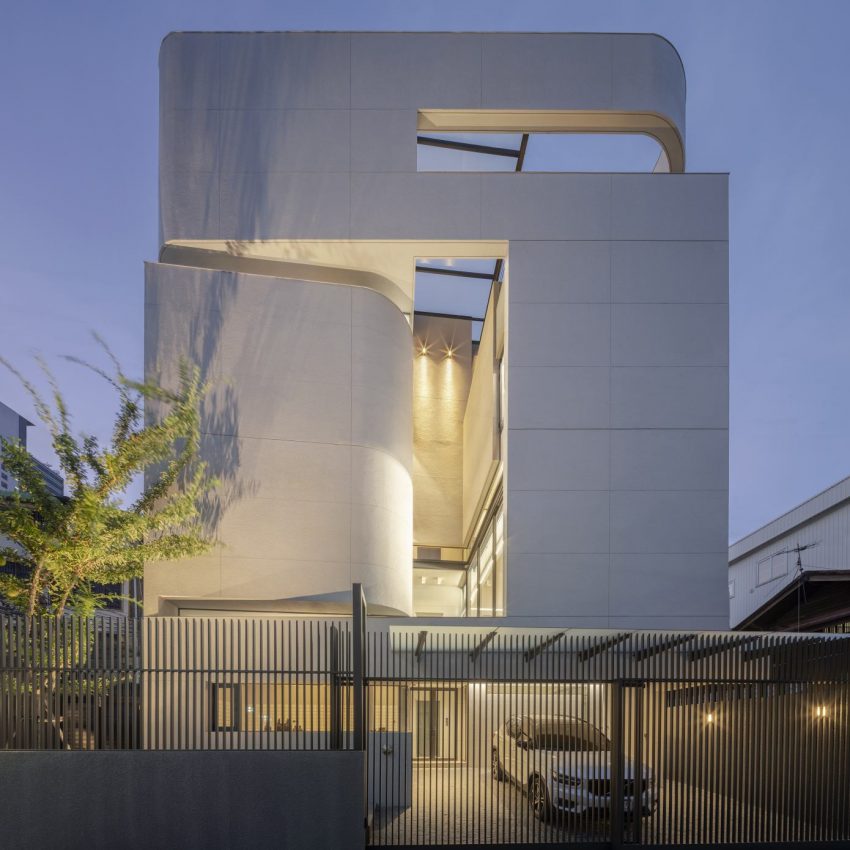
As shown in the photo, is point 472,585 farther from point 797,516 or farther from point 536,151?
point 536,151

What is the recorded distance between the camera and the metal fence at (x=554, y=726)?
10102 millimetres

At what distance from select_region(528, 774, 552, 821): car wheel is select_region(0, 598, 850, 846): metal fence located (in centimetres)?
3

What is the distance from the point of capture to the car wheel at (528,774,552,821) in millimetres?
10500

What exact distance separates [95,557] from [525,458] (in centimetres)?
878

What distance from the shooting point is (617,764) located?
412 inches

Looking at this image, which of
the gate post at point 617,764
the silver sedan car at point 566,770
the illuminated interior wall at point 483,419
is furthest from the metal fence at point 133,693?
the illuminated interior wall at point 483,419

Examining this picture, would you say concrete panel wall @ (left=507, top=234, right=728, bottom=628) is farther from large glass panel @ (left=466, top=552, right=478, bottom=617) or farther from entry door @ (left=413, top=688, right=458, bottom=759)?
large glass panel @ (left=466, top=552, right=478, bottom=617)

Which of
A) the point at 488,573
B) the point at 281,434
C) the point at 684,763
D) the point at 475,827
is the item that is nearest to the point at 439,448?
the point at 488,573

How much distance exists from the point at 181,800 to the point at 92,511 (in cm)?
481

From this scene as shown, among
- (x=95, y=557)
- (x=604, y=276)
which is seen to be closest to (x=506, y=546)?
(x=604, y=276)

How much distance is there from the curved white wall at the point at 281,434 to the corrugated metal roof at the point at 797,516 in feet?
46.9

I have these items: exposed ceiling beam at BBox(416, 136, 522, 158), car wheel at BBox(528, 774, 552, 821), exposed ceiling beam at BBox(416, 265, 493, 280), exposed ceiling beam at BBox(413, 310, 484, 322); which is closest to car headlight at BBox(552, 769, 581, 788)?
car wheel at BBox(528, 774, 552, 821)

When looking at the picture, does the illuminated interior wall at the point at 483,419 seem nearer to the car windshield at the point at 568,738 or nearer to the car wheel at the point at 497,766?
the car wheel at the point at 497,766

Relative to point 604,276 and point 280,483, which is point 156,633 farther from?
point 604,276
